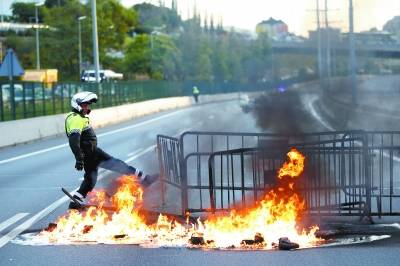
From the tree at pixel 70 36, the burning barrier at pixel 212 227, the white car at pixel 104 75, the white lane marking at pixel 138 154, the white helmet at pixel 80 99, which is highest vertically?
the tree at pixel 70 36

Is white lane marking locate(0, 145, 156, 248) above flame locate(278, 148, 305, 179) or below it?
below

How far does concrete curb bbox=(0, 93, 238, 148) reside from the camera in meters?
25.4

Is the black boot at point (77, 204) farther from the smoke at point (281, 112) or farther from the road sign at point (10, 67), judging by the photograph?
the road sign at point (10, 67)

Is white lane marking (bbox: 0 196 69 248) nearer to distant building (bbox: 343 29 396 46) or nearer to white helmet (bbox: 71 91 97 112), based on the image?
white helmet (bbox: 71 91 97 112)

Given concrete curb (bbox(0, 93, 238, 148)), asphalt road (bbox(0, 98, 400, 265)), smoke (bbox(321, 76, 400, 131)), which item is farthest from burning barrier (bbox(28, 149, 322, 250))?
smoke (bbox(321, 76, 400, 131))

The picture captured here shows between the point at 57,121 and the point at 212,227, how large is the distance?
2325 centimetres

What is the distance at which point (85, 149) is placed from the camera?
33.5ft

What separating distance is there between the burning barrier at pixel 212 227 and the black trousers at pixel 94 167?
30.0 inches

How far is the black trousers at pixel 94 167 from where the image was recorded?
10.2 m

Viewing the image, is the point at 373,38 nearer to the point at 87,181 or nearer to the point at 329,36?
the point at 329,36

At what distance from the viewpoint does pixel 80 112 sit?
32.7ft

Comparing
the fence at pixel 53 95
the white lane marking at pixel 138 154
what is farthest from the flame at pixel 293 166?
the fence at pixel 53 95

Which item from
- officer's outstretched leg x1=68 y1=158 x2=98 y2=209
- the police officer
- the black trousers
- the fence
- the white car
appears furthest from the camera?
the white car

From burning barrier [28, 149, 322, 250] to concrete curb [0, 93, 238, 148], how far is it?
52.3ft
